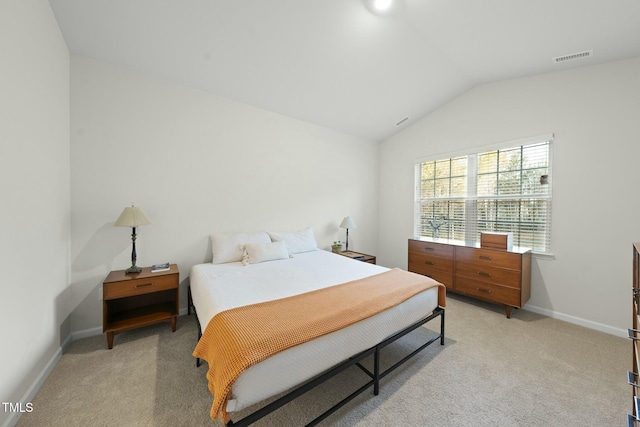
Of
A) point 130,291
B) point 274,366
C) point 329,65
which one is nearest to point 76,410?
point 130,291

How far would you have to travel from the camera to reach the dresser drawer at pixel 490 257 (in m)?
2.78

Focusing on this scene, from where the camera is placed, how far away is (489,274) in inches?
117

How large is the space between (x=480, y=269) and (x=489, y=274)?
0.11 meters

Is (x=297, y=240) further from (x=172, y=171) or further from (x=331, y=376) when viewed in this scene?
(x=331, y=376)

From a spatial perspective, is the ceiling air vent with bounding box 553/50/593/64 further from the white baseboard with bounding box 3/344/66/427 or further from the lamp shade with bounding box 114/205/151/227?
the white baseboard with bounding box 3/344/66/427

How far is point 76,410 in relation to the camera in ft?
5.06

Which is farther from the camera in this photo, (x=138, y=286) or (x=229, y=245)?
(x=229, y=245)

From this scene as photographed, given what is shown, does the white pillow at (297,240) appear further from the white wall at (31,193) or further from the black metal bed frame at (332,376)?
the white wall at (31,193)

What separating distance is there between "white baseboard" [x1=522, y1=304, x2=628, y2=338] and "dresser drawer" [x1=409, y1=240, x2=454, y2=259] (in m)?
1.08

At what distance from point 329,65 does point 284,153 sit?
1.35m

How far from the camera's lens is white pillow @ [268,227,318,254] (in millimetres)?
3375

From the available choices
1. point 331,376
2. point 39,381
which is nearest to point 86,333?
point 39,381

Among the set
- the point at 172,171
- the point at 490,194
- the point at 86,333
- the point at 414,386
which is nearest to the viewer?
the point at 414,386

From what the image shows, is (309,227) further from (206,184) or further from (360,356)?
(360,356)
